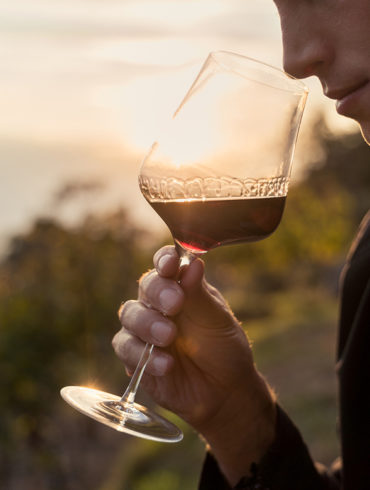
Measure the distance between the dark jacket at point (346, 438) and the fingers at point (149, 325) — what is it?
734 millimetres

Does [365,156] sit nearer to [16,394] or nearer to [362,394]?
[16,394]

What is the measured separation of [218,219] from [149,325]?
39 cm

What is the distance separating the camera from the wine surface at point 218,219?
5.90 ft

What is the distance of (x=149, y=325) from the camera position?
1937 mm

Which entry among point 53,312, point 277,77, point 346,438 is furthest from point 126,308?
point 53,312

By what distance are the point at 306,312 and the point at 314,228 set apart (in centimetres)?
477

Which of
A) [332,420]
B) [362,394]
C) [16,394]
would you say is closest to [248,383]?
[362,394]

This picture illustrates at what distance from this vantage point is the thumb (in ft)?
6.40

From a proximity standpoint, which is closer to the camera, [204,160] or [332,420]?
[204,160]

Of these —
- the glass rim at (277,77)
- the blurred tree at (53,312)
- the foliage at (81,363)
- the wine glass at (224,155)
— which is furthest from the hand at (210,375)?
the blurred tree at (53,312)

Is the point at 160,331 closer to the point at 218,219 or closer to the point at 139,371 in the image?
the point at 139,371

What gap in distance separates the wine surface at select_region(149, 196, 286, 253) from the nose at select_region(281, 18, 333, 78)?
37 cm

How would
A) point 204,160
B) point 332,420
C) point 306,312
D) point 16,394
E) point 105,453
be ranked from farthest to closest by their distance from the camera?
point 306,312, point 105,453, point 16,394, point 332,420, point 204,160

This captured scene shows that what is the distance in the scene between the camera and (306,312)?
29016 millimetres
